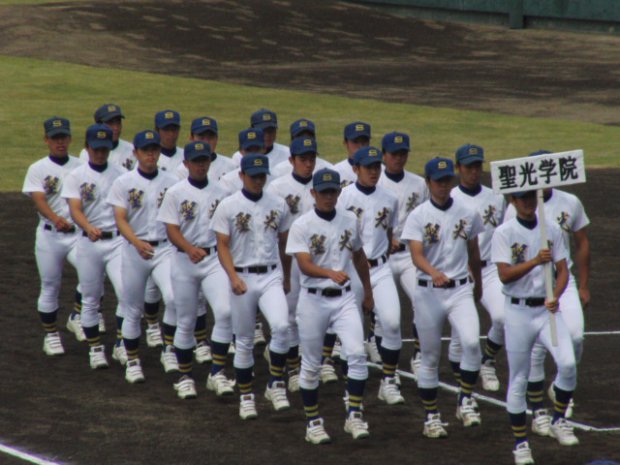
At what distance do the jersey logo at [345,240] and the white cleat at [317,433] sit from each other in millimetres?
1581

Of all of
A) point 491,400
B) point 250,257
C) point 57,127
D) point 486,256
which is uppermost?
point 57,127

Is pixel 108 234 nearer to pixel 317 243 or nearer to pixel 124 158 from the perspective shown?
pixel 124 158

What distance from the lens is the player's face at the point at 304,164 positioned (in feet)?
46.5

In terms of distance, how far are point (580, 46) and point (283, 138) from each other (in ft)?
60.3

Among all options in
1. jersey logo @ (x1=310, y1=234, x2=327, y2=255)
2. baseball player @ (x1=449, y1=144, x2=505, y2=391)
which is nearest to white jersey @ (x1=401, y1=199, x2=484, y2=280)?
baseball player @ (x1=449, y1=144, x2=505, y2=391)

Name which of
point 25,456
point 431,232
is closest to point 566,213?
point 431,232

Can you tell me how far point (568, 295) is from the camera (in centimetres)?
1252

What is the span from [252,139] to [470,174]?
2.58 metres

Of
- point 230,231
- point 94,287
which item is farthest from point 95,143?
point 230,231

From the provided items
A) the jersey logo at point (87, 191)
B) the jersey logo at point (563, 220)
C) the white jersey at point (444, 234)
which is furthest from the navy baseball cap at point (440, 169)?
the jersey logo at point (87, 191)

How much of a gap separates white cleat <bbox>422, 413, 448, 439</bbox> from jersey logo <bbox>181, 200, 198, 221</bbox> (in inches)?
127

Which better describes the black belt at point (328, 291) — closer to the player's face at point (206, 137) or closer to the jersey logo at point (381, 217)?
the jersey logo at point (381, 217)

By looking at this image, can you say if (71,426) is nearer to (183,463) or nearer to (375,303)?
(183,463)

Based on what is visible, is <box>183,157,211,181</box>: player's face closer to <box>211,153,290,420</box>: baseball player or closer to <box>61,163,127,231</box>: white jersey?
<box>211,153,290,420</box>: baseball player
